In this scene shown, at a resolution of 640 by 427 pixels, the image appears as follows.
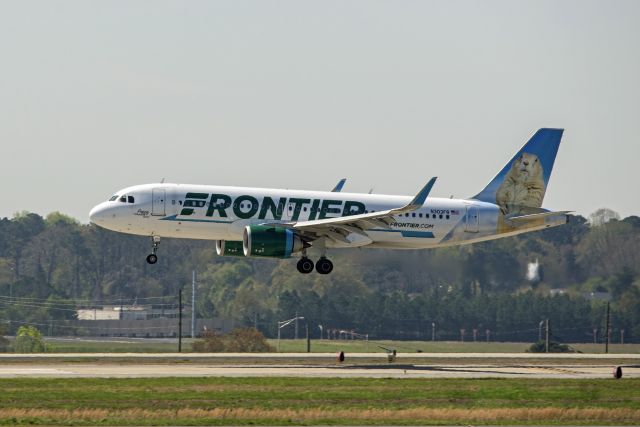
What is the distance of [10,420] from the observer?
40.9 metres

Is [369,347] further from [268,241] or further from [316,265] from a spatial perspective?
[268,241]

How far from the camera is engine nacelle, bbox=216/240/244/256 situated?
6975 centimetres

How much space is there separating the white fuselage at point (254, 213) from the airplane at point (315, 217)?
0.05m

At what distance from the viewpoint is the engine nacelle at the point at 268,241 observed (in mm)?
66062

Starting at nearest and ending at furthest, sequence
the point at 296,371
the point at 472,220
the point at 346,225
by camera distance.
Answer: the point at 296,371 → the point at 346,225 → the point at 472,220

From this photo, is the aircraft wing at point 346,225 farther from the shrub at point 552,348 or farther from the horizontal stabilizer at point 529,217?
Answer: the shrub at point 552,348

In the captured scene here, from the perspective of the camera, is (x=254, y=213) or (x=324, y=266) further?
(x=324, y=266)

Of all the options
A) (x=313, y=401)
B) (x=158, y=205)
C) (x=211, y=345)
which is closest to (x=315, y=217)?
(x=158, y=205)

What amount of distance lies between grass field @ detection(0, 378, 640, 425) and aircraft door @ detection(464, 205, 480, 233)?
635 inches

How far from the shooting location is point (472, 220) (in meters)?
71.8

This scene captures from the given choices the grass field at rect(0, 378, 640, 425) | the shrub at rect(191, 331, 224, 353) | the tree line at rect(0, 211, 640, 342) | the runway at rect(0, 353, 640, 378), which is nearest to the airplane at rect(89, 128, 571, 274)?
the tree line at rect(0, 211, 640, 342)

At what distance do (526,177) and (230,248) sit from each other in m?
17.3

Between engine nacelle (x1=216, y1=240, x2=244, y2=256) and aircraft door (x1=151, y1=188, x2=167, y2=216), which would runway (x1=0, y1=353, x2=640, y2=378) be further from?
aircraft door (x1=151, y1=188, x2=167, y2=216)

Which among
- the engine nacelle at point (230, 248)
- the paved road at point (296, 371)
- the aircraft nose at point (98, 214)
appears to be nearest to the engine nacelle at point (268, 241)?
the engine nacelle at point (230, 248)
